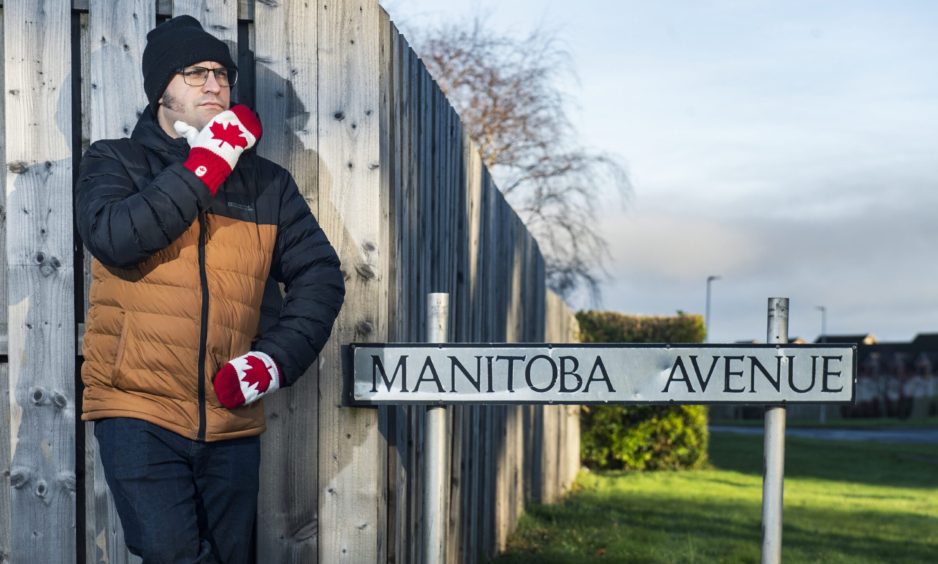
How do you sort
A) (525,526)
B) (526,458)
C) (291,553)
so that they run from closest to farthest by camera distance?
(291,553), (525,526), (526,458)

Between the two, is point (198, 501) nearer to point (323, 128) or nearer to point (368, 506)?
point (368, 506)

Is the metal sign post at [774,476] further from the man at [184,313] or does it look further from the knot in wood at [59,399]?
the knot in wood at [59,399]

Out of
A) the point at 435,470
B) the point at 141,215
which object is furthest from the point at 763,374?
the point at 141,215

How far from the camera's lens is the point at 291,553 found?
3.93m

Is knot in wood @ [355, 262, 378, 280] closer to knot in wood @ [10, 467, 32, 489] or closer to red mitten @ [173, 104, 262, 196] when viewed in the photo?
red mitten @ [173, 104, 262, 196]

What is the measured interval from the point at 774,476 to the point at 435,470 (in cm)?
102

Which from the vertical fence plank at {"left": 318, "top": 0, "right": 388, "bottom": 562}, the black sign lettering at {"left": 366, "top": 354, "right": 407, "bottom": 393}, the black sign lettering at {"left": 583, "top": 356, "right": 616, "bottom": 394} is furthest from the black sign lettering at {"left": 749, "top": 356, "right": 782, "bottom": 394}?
the vertical fence plank at {"left": 318, "top": 0, "right": 388, "bottom": 562}

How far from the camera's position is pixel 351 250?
3934mm

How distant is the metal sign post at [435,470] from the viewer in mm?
3357

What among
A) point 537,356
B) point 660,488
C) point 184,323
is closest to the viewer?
point 184,323

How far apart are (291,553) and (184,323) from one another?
1141mm

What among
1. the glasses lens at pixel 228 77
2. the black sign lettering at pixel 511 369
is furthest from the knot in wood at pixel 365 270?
the glasses lens at pixel 228 77

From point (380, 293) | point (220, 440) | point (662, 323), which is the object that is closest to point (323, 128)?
point (380, 293)

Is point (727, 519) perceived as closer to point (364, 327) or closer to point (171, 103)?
point (364, 327)
